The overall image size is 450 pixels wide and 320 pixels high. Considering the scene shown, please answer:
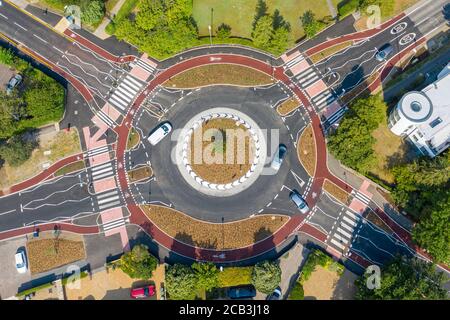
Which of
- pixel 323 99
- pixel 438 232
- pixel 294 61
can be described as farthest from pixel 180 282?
pixel 294 61

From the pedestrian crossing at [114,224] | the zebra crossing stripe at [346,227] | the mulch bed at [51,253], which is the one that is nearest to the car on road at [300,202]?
the zebra crossing stripe at [346,227]

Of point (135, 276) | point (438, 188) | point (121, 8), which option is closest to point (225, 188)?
point (135, 276)

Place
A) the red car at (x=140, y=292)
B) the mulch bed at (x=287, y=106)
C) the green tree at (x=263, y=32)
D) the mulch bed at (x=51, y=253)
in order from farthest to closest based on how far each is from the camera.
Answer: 1. the mulch bed at (x=287, y=106)
2. the green tree at (x=263, y=32)
3. the mulch bed at (x=51, y=253)
4. the red car at (x=140, y=292)

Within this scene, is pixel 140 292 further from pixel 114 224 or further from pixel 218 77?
pixel 218 77

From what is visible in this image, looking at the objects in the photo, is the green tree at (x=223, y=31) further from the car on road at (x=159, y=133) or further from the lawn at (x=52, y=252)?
the lawn at (x=52, y=252)

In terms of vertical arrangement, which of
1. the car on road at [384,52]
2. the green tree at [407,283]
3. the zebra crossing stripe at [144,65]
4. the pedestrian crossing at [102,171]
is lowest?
the green tree at [407,283]

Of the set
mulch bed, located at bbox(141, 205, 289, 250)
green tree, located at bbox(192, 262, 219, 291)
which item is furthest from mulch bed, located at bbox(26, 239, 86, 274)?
green tree, located at bbox(192, 262, 219, 291)
